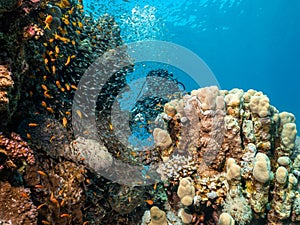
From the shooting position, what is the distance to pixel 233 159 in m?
3.75

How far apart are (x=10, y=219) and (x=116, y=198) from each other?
1873mm

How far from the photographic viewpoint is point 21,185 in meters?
3.21

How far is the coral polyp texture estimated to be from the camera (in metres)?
3.62

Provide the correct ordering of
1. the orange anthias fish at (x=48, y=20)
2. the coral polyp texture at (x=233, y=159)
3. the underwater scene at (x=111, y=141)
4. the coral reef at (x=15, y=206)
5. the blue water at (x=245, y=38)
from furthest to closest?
1. the blue water at (x=245, y=38)
2. the coral polyp texture at (x=233, y=159)
3. the orange anthias fish at (x=48, y=20)
4. the underwater scene at (x=111, y=141)
5. the coral reef at (x=15, y=206)

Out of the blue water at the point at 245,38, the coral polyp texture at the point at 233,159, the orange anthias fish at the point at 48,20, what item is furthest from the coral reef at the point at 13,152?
the blue water at the point at 245,38

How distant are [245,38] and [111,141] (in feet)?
178

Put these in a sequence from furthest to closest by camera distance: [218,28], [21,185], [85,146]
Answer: [218,28] → [85,146] → [21,185]

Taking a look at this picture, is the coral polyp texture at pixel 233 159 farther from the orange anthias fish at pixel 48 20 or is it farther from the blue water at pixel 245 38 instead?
the blue water at pixel 245 38

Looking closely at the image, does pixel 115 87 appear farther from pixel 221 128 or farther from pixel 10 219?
pixel 10 219

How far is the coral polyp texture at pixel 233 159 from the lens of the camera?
3.62m

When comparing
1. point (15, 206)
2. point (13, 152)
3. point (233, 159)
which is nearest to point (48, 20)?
point (13, 152)

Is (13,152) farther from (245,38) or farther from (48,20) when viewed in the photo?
(245,38)

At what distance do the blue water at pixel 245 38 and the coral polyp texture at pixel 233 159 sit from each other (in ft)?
55.7

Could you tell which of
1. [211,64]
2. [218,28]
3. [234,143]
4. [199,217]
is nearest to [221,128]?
[234,143]
